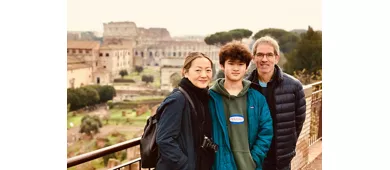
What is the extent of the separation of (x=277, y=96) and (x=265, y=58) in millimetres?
157

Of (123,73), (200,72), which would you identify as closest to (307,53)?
(123,73)

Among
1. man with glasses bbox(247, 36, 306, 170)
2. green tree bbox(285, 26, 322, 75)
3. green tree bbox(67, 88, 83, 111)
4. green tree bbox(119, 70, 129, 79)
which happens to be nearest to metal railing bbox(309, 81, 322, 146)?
man with glasses bbox(247, 36, 306, 170)

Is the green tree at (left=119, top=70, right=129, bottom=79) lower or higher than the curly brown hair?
lower

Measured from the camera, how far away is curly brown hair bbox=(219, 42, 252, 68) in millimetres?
1500

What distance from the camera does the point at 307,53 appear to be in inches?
201

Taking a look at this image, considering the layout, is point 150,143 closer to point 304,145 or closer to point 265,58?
point 265,58

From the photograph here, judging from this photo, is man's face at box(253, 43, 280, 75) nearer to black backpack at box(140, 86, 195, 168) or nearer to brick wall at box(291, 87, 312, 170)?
black backpack at box(140, 86, 195, 168)

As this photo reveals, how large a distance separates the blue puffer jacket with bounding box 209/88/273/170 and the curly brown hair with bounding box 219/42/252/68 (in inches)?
4.9

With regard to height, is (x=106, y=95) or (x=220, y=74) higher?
(x=220, y=74)

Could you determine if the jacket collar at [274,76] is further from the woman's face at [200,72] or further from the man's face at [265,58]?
the woman's face at [200,72]

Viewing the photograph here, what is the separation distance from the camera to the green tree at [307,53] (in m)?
4.20

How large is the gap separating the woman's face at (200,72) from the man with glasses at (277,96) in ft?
0.83
